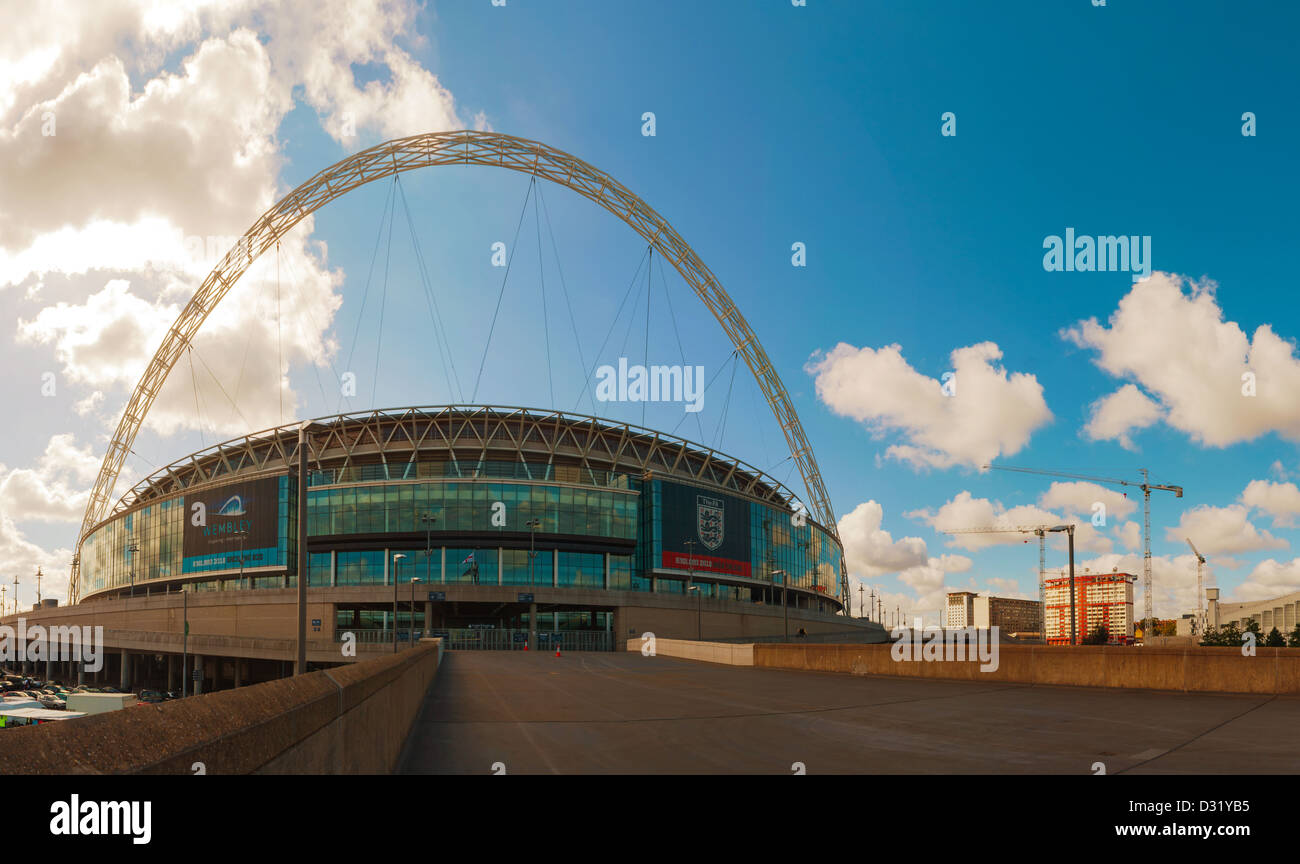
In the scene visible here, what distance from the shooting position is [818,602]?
412ft

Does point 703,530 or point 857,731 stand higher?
point 857,731

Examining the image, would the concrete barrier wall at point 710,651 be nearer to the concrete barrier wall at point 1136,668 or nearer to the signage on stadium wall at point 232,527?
the concrete barrier wall at point 1136,668

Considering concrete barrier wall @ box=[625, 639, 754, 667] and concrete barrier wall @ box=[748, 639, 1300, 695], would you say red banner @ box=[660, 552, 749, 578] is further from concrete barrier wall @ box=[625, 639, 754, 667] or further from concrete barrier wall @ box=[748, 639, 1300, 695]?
concrete barrier wall @ box=[748, 639, 1300, 695]

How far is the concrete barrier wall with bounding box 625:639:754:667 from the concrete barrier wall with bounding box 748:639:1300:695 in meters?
12.6

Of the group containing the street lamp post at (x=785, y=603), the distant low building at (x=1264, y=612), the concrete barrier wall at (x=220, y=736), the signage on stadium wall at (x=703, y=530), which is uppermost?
the concrete barrier wall at (x=220, y=736)

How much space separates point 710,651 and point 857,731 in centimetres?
3324

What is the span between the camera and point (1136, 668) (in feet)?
70.8

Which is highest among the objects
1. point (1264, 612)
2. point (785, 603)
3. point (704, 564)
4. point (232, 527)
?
point (232, 527)

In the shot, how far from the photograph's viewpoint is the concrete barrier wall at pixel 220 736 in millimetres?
3080

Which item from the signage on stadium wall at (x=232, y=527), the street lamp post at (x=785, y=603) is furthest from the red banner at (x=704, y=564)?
the signage on stadium wall at (x=232, y=527)

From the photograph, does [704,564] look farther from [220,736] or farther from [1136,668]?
[220,736]

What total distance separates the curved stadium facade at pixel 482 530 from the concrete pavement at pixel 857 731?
2308 inches

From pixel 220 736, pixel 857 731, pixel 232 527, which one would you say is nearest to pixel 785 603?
pixel 857 731
